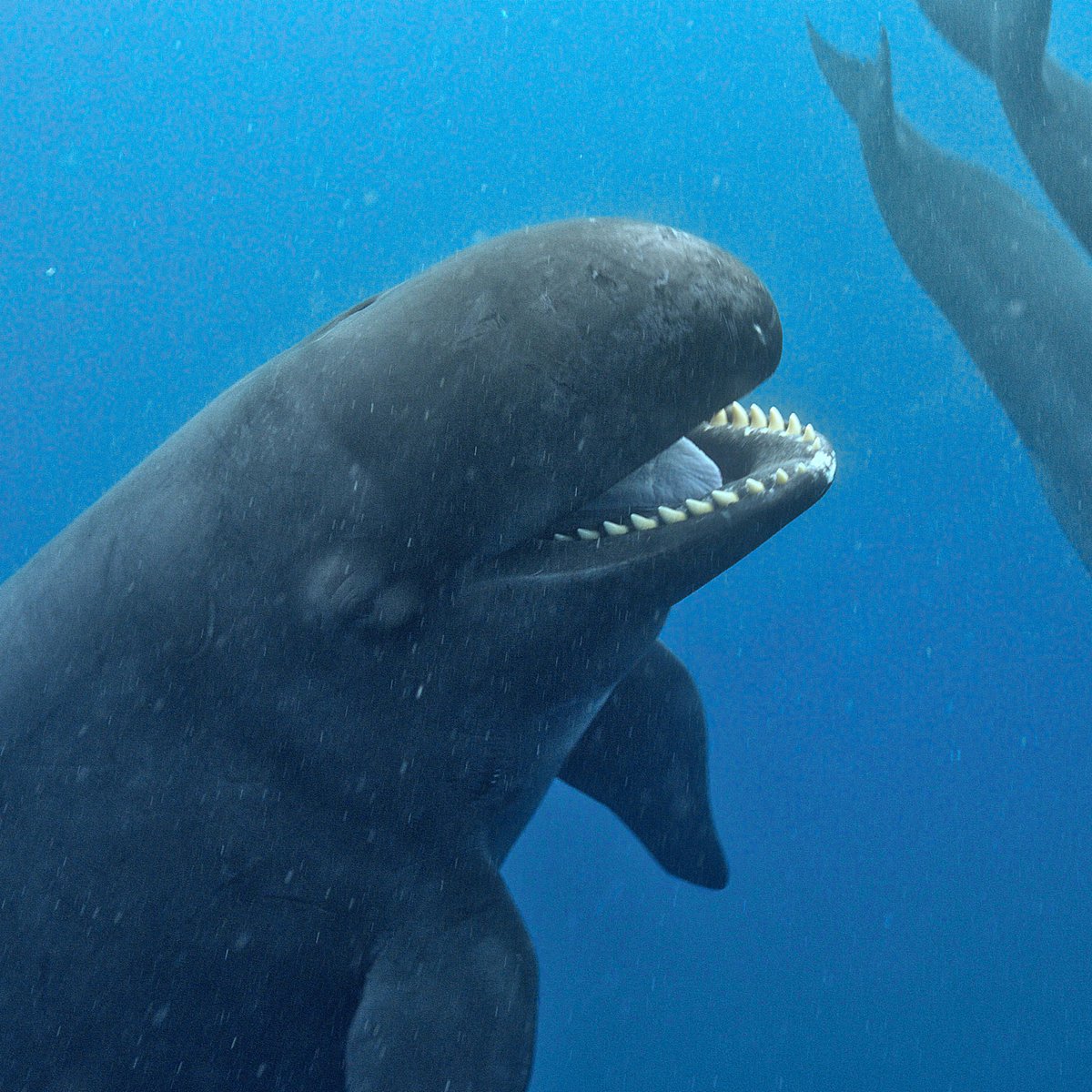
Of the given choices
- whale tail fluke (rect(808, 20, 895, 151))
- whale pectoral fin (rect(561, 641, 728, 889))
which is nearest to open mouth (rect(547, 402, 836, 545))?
whale pectoral fin (rect(561, 641, 728, 889))

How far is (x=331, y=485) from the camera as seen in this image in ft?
10.0

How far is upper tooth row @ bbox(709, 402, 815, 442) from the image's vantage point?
11.0ft

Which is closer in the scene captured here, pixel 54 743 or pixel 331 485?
pixel 331 485

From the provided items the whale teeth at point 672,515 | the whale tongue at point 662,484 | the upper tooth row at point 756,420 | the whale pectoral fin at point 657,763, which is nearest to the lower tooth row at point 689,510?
the whale teeth at point 672,515

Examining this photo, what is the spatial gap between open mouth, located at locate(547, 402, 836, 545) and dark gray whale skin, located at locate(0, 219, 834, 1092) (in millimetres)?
24

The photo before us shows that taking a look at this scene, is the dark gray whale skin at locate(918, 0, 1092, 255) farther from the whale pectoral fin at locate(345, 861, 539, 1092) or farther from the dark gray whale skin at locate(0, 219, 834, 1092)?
the whale pectoral fin at locate(345, 861, 539, 1092)

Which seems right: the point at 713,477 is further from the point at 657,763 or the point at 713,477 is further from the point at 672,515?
the point at 657,763

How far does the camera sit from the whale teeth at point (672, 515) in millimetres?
3025

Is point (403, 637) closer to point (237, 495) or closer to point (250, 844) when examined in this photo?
point (237, 495)

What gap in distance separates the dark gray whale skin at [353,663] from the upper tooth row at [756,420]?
0.06 metres

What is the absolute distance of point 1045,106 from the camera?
33.4 ft

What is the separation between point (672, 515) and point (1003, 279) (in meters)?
9.07

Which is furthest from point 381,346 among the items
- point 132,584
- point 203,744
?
point 203,744

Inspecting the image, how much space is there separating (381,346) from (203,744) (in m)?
1.40
